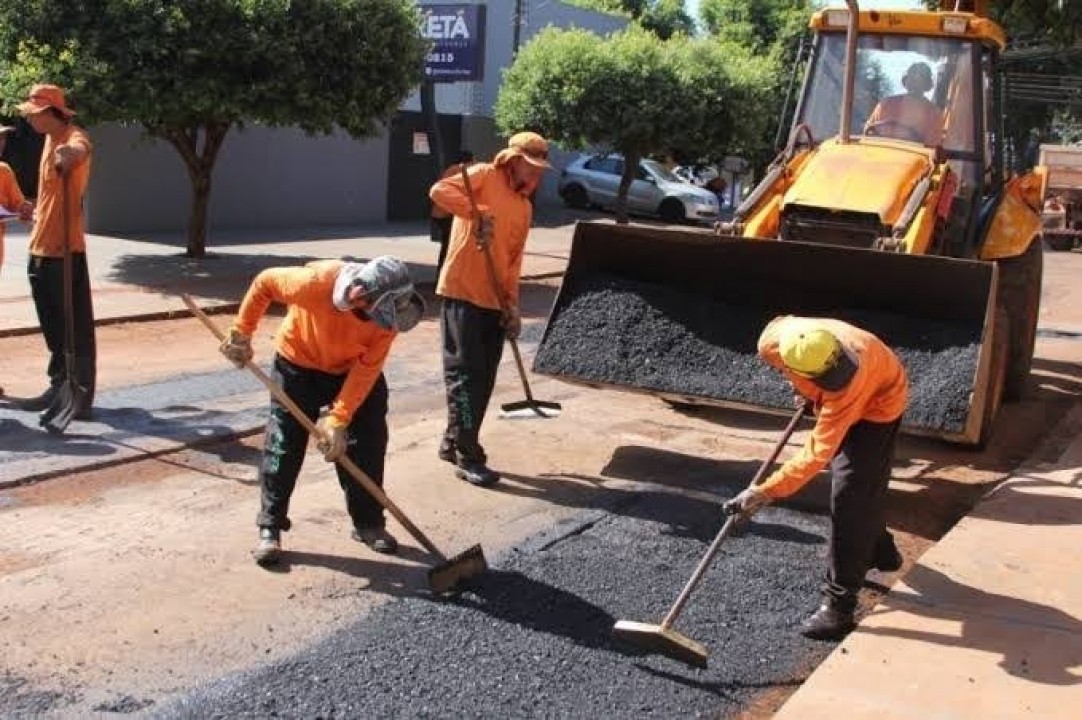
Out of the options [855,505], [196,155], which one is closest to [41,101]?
[855,505]

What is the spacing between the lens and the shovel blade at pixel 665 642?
4.20 metres

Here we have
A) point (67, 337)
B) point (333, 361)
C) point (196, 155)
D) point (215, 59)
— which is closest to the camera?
point (333, 361)

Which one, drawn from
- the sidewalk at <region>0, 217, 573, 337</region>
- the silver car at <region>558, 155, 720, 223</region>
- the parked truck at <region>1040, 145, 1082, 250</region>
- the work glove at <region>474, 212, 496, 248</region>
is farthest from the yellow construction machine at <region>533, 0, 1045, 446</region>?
the silver car at <region>558, 155, 720, 223</region>

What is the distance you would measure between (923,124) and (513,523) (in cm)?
423

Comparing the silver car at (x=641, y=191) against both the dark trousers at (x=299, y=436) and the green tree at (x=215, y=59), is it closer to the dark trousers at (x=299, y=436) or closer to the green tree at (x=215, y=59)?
the green tree at (x=215, y=59)

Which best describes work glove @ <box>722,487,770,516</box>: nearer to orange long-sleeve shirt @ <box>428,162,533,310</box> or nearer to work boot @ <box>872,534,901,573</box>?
work boot @ <box>872,534,901,573</box>

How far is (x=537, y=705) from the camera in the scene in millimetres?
3928

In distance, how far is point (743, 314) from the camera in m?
7.14

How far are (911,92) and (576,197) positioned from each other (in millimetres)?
19821

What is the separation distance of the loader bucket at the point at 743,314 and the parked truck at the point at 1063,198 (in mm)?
18535

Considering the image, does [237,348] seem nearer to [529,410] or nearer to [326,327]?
[326,327]

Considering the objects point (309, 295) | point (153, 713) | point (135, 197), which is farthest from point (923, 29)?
point (135, 197)

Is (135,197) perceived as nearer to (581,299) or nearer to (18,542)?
(581,299)

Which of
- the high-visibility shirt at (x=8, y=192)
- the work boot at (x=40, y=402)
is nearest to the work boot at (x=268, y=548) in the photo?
the work boot at (x=40, y=402)
